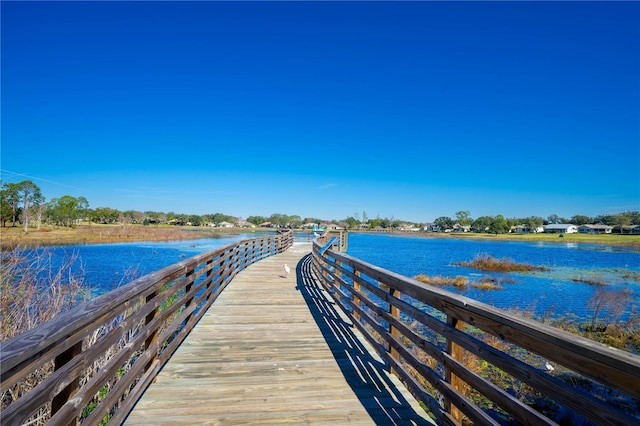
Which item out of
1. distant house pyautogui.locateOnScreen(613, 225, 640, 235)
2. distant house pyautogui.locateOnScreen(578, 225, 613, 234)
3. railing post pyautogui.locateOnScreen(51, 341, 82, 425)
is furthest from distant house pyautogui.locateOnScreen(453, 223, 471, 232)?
railing post pyautogui.locateOnScreen(51, 341, 82, 425)

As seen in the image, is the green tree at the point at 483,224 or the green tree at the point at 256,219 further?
the green tree at the point at 256,219

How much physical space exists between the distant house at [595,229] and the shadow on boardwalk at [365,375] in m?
133

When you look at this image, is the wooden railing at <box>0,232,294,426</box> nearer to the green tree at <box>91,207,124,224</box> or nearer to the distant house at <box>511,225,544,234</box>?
the green tree at <box>91,207,124,224</box>

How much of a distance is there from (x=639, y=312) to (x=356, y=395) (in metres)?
13.8

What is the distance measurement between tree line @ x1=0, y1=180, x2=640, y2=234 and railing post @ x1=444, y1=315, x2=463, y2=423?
1543 inches

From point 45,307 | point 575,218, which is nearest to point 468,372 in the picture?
point 45,307

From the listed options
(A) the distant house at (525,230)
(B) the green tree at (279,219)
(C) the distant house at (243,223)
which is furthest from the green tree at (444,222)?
(C) the distant house at (243,223)

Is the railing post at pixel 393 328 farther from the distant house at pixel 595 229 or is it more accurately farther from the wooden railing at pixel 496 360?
the distant house at pixel 595 229

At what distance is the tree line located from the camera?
126 ft

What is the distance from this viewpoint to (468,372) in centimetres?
222

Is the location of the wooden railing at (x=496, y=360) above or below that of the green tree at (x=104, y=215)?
below

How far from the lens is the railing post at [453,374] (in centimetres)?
241

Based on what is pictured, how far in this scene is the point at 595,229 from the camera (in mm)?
107562

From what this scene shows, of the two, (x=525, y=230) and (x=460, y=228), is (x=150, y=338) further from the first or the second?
(x=460, y=228)
